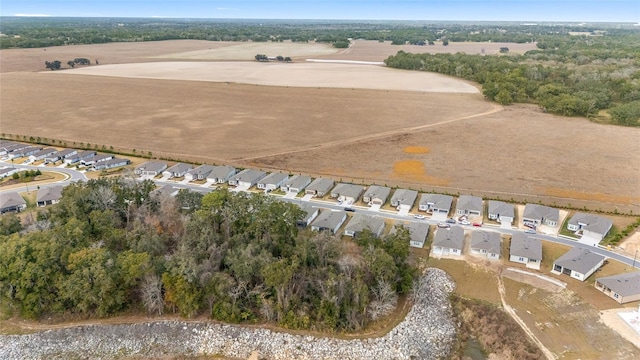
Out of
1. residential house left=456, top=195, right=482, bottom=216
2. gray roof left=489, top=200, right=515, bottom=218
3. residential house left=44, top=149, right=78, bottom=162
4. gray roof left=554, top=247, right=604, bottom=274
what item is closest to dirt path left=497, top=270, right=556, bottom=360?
gray roof left=554, top=247, right=604, bottom=274

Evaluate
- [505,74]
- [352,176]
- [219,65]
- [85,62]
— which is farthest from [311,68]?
[352,176]

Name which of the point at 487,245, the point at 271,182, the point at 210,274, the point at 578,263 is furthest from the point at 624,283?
the point at 271,182

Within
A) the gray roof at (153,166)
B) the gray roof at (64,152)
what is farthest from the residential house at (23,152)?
the gray roof at (153,166)

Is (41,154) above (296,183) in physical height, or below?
above

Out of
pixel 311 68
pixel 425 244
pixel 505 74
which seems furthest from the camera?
pixel 311 68

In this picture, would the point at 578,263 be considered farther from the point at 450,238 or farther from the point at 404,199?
the point at 404,199

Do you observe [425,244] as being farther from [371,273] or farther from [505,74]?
[505,74]
